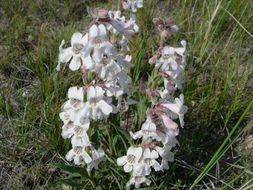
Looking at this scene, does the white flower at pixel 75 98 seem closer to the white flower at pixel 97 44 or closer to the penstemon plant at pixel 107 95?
the penstemon plant at pixel 107 95

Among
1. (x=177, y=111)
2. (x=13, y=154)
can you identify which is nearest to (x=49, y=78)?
(x=13, y=154)

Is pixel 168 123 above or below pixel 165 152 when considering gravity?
above

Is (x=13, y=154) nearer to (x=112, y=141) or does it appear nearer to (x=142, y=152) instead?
(x=112, y=141)

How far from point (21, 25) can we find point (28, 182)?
1.76 metres

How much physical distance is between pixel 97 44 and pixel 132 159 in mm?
709

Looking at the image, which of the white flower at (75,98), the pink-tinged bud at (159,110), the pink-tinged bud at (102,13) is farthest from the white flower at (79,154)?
the pink-tinged bud at (102,13)

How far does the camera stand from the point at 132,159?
199 centimetres

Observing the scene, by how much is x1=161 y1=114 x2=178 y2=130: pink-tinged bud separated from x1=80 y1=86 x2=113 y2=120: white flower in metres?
0.28

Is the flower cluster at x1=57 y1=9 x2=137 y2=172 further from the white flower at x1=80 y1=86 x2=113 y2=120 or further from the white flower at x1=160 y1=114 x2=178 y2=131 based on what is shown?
the white flower at x1=160 y1=114 x2=178 y2=131

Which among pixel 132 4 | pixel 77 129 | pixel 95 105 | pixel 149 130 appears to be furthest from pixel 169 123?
pixel 132 4

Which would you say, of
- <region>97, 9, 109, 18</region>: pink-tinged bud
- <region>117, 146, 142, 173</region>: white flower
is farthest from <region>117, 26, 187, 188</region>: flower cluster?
<region>97, 9, 109, 18</region>: pink-tinged bud

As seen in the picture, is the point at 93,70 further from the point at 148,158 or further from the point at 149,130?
the point at 148,158

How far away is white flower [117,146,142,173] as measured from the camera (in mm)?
1916

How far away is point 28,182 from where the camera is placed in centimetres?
251
